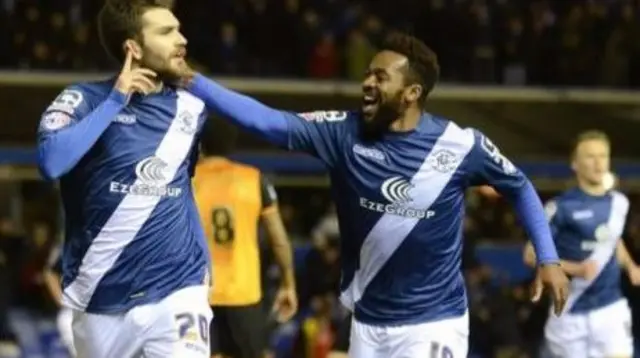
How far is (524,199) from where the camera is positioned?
22.0 feet

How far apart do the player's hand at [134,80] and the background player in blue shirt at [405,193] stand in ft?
1.78

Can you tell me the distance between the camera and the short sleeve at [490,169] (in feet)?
21.7

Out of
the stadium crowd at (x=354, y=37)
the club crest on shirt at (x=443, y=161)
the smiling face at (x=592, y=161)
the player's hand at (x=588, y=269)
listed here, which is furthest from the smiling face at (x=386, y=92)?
the stadium crowd at (x=354, y=37)

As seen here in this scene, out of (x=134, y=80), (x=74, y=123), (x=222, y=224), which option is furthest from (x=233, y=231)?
(x=74, y=123)

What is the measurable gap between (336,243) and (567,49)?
627 cm

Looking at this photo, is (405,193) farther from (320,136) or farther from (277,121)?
(277,121)

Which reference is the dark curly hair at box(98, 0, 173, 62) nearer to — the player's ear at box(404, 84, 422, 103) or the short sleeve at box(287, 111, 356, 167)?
the short sleeve at box(287, 111, 356, 167)

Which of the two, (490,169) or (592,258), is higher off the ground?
(490,169)

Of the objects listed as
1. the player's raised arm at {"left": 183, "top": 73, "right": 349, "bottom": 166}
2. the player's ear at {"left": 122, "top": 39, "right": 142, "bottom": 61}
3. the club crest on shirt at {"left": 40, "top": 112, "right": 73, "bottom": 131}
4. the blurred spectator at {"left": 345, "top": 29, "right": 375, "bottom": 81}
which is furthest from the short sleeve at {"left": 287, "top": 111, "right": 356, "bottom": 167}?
the blurred spectator at {"left": 345, "top": 29, "right": 375, "bottom": 81}

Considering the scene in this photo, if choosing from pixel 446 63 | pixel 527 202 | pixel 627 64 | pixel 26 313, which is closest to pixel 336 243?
pixel 26 313

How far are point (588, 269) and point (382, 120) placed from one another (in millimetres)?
3754

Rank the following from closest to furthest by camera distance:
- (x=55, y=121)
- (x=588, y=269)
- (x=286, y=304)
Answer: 1. (x=55, y=121)
2. (x=286, y=304)
3. (x=588, y=269)

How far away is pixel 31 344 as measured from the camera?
532 inches

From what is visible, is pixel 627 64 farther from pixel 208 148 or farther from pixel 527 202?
pixel 527 202
